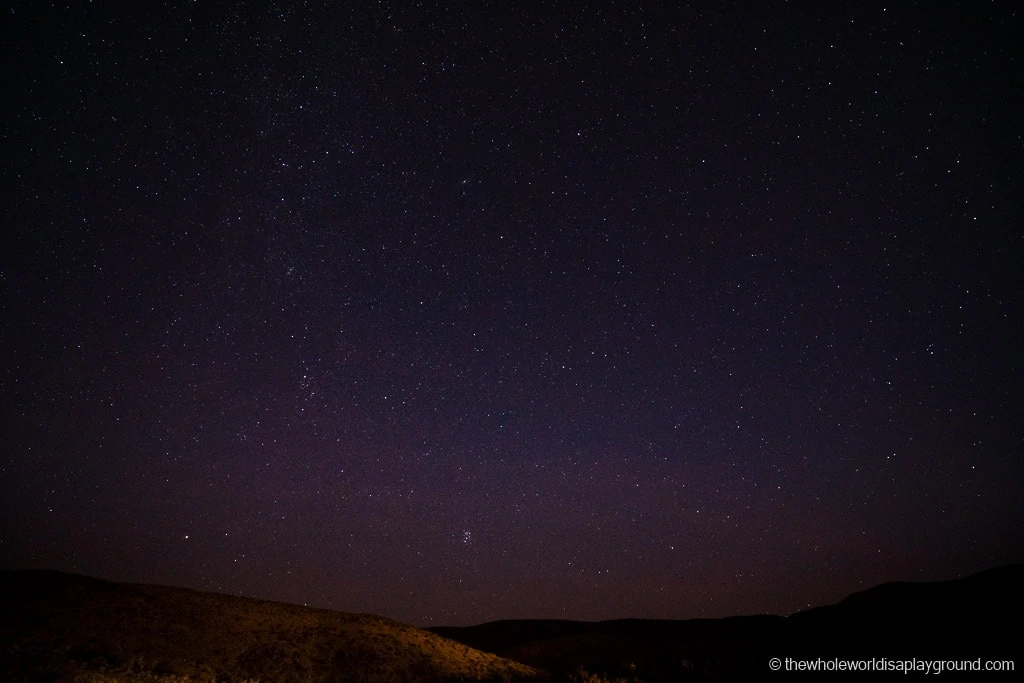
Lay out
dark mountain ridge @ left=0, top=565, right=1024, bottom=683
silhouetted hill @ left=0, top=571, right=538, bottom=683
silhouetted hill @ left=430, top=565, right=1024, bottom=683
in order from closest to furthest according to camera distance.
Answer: silhouetted hill @ left=0, top=571, right=538, bottom=683 < dark mountain ridge @ left=0, top=565, right=1024, bottom=683 < silhouetted hill @ left=430, top=565, right=1024, bottom=683

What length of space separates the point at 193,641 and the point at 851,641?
20.8 m

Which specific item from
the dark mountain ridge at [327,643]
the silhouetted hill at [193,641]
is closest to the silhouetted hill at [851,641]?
the dark mountain ridge at [327,643]

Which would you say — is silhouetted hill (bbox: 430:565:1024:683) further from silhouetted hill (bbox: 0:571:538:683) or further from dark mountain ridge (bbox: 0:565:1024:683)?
silhouetted hill (bbox: 0:571:538:683)

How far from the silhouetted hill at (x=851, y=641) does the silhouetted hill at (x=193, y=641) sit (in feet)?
16.1

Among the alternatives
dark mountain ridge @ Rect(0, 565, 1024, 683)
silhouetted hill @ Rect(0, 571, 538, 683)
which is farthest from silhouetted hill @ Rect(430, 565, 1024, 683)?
silhouetted hill @ Rect(0, 571, 538, 683)

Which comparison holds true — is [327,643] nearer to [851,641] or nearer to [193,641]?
[193,641]

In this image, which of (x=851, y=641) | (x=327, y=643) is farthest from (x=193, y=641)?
(x=851, y=641)

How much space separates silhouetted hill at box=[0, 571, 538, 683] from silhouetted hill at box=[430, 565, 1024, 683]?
4919 mm

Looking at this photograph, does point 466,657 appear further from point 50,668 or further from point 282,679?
point 50,668

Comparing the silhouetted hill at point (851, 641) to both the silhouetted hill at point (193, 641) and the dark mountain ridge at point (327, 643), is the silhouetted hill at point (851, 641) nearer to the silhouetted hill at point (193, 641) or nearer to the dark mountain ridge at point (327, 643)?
the dark mountain ridge at point (327, 643)

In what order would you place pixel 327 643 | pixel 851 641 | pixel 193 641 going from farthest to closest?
pixel 851 641 < pixel 327 643 < pixel 193 641

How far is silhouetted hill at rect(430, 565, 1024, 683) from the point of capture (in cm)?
1658

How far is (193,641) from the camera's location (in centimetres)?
1414

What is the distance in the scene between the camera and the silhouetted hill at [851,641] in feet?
54.4
